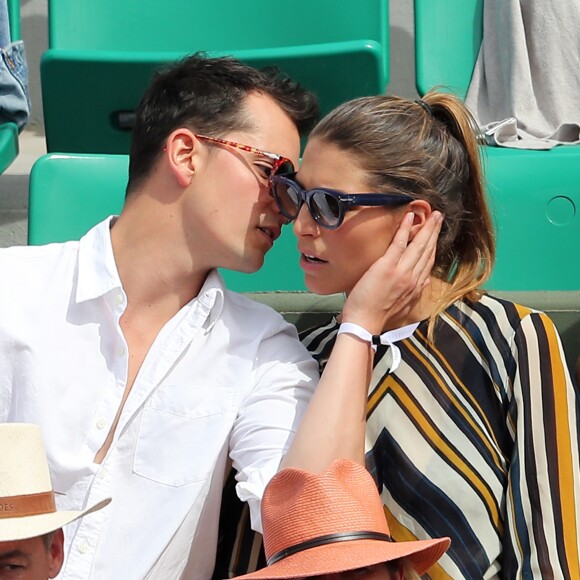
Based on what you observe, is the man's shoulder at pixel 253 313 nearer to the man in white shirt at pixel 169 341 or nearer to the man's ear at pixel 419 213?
the man in white shirt at pixel 169 341

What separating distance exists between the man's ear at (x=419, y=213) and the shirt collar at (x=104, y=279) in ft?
1.24

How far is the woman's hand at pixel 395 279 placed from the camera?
1784mm

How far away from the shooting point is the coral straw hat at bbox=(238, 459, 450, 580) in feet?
4.18

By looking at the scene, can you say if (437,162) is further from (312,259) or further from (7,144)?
(7,144)

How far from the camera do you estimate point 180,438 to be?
69.9 inches

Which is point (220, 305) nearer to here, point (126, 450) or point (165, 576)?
point (126, 450)

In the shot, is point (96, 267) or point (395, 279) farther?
point (96, 267)

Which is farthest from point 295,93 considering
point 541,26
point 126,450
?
point 541,26

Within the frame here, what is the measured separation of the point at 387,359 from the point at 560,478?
358 millimetres

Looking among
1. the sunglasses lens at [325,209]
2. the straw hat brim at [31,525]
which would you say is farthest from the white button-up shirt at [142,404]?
the straw hat brim at [31,525]

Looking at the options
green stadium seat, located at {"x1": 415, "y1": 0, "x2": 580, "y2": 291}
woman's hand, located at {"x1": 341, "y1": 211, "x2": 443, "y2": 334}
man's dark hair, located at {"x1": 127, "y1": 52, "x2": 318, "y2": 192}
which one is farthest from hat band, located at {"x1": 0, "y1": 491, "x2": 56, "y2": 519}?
green stadium seat, located at {"x1": 415, "y1": 0, "x2": 580, "y2": 291}

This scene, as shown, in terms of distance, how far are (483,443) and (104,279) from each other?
2.42ft

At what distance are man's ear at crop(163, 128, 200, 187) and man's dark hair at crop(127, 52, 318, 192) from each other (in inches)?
1.2

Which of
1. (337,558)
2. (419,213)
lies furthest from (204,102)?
(337,558)
